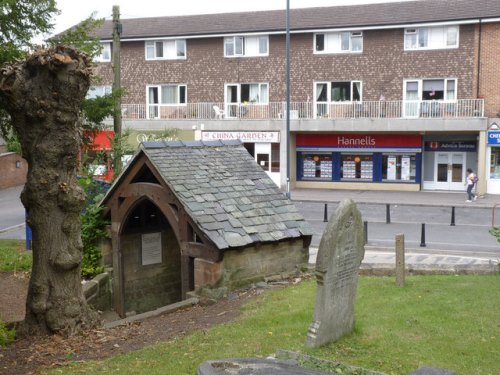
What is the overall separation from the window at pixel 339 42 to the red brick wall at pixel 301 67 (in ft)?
1.04

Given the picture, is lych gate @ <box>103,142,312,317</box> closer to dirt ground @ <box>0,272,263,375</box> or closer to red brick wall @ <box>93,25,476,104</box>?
dirt ground @ <box>0,272,263,375</box>

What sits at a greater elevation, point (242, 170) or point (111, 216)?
point (242, 170)

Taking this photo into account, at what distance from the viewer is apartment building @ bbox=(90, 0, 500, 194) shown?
34.6 m

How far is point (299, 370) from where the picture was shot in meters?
5.62

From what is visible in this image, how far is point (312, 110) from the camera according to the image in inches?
1496

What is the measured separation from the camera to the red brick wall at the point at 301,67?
35531 mm

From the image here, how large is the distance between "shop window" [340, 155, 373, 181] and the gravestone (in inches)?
1195

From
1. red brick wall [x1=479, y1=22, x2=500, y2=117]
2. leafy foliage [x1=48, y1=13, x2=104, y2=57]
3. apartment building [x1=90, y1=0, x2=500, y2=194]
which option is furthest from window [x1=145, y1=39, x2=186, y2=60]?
leafy foliage [x1=48, y1=13, x2=104, y2=57]

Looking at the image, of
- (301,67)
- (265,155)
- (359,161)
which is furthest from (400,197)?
(301,67)

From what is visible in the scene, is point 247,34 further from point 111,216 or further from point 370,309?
point 370,309

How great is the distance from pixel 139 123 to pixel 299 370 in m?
35.4

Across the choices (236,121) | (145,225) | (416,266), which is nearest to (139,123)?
(236,121)

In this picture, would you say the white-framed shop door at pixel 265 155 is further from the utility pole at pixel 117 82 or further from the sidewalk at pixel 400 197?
the utility pole at pixel 117 82

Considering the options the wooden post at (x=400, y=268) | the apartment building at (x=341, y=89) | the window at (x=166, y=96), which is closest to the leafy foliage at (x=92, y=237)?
the wooden post at (x=400, y=268)
